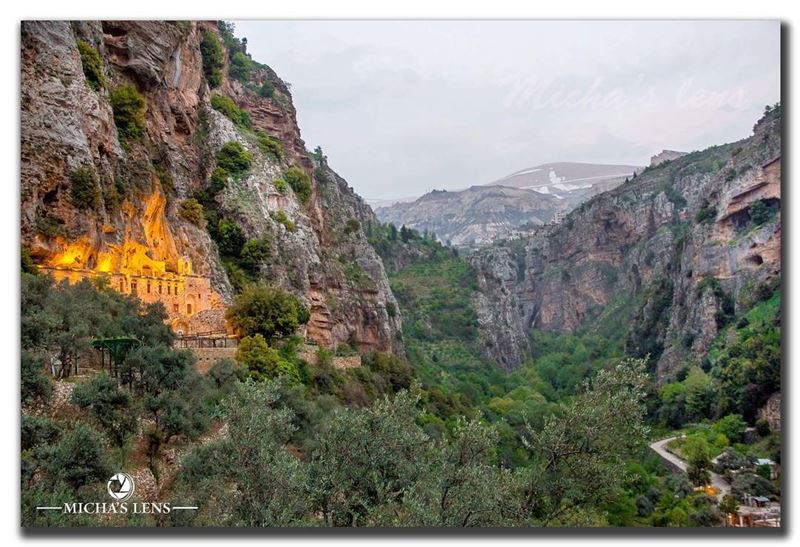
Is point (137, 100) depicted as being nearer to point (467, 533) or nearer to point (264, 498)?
point (264, 498)

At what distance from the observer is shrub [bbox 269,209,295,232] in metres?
29.7

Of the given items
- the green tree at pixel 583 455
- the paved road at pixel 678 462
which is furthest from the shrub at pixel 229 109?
the green tree at pixel 583 455

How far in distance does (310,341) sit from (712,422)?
1590 centimetres

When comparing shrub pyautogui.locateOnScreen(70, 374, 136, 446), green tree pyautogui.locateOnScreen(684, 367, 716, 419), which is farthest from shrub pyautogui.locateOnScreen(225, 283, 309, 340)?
green tree pyautogui.locateOnScreen(684, 367, 716, 419)

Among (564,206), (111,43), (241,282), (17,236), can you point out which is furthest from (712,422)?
(564,206)

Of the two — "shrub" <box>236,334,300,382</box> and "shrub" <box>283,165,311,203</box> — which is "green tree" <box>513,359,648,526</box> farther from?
"shrub" <box>283,165,311,203</box>

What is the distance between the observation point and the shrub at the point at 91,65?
20094 millimetres

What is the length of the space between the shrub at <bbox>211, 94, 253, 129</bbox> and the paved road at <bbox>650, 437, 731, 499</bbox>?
24.0 metres

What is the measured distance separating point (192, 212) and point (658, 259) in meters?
51.5

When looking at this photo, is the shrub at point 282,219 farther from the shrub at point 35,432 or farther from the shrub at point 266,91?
the shrub at point 35,432

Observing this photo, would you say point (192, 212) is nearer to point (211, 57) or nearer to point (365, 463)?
point (211, 57)

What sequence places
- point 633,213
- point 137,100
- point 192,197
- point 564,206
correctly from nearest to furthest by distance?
point 137,100, point 192,197, point 633,213, point 564,206

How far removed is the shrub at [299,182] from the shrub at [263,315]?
10399mm

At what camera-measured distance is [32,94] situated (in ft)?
57.1
